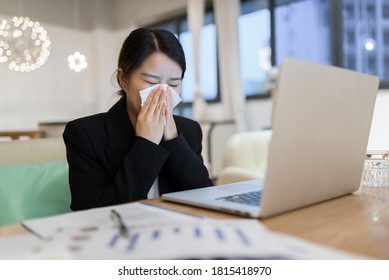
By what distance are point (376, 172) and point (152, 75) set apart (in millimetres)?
598

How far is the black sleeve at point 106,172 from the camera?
805mm

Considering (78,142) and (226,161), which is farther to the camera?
(226,161)

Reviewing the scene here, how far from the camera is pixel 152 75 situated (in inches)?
37.8

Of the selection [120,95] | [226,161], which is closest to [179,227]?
[120,95]

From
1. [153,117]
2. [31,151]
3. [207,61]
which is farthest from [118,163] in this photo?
[207,61]

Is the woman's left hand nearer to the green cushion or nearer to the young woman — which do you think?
the young woman

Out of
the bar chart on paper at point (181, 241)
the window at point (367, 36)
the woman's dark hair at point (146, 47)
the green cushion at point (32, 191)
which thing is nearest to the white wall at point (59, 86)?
the green cushion at point (32, 191)

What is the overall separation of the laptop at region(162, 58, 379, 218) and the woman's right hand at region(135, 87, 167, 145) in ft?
0.67

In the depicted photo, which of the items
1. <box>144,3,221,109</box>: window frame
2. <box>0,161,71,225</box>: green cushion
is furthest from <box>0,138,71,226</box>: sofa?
<box>144,3,221,109</box>: window frame

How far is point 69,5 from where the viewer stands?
2.49 m

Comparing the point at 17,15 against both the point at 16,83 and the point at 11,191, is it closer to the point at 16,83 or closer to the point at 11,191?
the point at 16,83

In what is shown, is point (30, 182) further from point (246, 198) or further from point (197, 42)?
point (197, 42)

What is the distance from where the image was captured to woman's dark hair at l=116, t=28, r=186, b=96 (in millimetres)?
992
